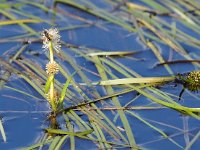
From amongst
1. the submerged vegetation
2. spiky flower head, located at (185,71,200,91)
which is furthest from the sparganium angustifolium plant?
spiky flower head, located at (185,71,200,91)

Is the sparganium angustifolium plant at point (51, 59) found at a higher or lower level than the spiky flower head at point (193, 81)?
higher

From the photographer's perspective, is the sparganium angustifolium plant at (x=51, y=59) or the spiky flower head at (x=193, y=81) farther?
the spiky flower head at (x=193, y=81)

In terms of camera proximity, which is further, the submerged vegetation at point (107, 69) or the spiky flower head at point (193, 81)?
the spiky flower head at point (193, 81)

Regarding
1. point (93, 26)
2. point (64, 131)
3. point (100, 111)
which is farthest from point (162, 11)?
point (64, 131)

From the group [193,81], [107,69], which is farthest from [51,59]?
[193,81]

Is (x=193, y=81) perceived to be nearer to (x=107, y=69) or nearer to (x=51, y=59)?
(x=107, y=69)

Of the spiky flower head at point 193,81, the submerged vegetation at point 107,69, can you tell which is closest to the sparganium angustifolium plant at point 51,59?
the submerged vegetation at point 107,69

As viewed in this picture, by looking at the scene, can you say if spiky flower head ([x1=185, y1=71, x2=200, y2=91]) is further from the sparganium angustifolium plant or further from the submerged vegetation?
the sparganium angustifolium plant

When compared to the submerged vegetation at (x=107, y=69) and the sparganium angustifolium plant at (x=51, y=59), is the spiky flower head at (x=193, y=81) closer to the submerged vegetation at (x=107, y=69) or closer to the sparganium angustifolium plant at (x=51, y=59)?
the submerged vegetation at (x=107, y=69)

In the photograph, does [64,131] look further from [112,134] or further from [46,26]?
[46,26]
